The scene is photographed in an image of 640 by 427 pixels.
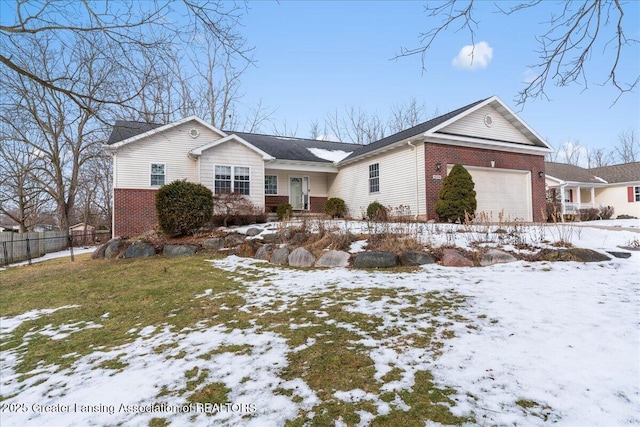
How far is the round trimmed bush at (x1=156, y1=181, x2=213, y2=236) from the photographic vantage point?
10.1 m

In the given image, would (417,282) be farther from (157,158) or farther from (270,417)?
(157,158)

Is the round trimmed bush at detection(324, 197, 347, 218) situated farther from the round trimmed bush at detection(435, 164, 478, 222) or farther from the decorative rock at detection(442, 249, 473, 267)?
the decorative rock at detection(442, 249, 473, 267)

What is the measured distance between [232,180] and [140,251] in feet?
20.3

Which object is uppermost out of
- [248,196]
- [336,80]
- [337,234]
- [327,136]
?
[327,136]

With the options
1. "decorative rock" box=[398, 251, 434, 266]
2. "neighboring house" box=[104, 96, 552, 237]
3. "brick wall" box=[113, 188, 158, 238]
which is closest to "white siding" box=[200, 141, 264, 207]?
"neighboring house" box=[104, 96, 552, 237]

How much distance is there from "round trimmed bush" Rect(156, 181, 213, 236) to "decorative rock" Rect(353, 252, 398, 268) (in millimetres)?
5809

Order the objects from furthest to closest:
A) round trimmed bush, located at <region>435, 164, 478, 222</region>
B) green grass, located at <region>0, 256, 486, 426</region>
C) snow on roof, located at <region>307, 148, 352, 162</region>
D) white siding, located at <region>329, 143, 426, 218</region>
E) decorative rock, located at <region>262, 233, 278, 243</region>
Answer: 1. snow on roof, located at <region>307, 148, 352, 162</region>
2. white siding, located at <region>329, 143, 426, 218</region>
3. round trimmed bush, located at <region>435, 164, 478, 222</region>
4. decorative rock, located at <region>262, 233, 278, 243</region>
5. green grass, located at <region>0, 256, 486, 426</region>

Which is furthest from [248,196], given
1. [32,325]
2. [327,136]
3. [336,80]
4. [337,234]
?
[327,136]

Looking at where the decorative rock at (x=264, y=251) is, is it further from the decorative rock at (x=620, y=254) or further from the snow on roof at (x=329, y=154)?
the snow on roof at (x=329, y=154)

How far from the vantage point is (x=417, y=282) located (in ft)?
17.8

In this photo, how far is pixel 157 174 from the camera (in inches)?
582

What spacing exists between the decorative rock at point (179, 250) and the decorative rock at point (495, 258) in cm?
729

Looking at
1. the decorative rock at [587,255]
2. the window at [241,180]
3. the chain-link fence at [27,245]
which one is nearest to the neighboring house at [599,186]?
the decorative rock at [587,255]

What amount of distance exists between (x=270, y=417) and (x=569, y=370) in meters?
2.31
